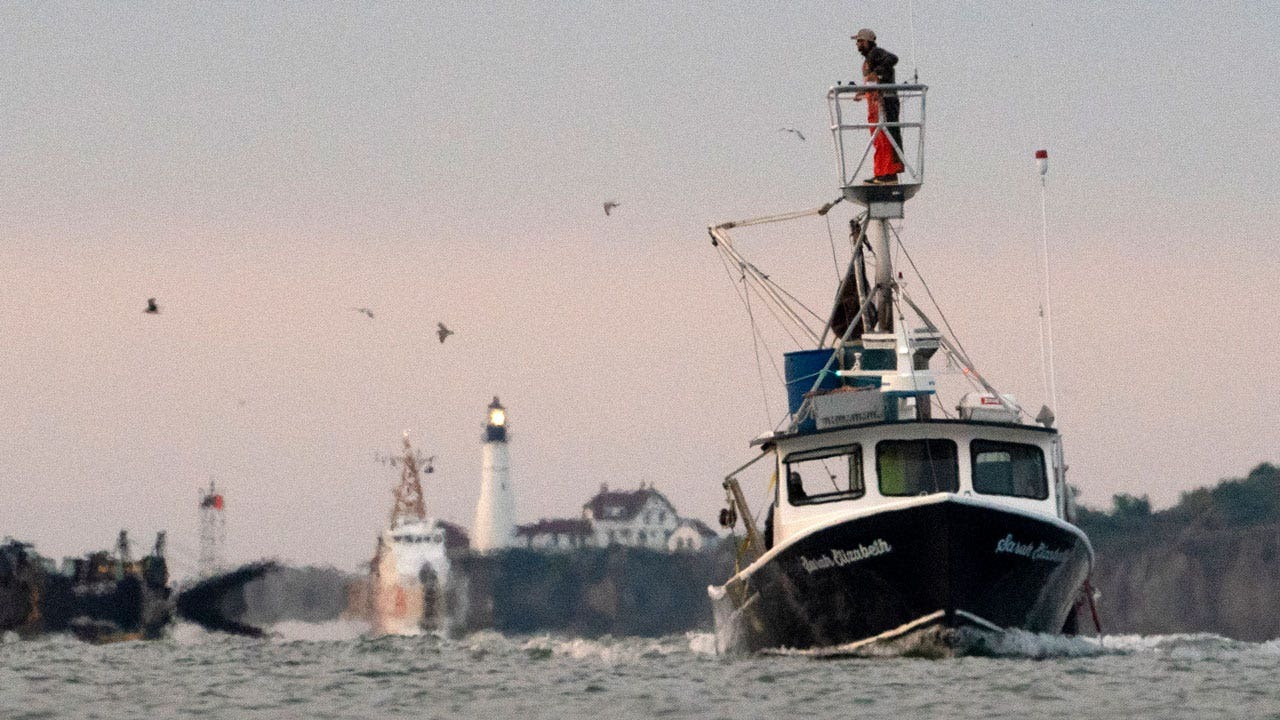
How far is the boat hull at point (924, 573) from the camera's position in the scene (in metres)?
37.2

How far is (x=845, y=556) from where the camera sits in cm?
3797

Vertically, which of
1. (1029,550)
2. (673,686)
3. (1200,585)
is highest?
(1200,585)

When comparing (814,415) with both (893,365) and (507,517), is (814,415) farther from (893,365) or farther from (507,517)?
(507,517)

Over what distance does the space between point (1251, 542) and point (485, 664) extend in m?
104

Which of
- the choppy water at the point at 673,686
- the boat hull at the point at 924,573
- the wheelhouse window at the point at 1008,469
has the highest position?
the wheelhouse window at the point at 1008,469

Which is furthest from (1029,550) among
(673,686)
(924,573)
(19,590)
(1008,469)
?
(19,590)

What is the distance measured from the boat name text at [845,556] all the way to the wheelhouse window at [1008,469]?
3209mm

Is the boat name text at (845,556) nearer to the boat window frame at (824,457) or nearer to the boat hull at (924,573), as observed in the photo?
the boat hull at (924,573)

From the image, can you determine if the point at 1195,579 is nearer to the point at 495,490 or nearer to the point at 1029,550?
the point at 495,490

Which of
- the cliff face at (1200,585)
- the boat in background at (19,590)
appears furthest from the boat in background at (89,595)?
the cliff face at (1200,585)

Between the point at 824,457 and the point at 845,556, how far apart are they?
11.5ft

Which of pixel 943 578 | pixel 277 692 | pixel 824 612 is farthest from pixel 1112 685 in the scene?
pixel 277 692

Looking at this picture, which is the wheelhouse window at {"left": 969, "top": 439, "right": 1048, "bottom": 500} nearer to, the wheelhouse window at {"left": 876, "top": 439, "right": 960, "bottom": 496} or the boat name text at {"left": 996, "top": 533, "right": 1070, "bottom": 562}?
the wheelhouse window at {"left": 876, "top": 439, "right": 960, "bottom": 496}

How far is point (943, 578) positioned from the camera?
37.2 m
